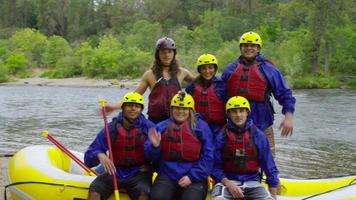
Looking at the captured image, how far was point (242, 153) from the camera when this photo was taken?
4.50 meters

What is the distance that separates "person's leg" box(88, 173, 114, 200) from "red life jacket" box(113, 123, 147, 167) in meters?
0.18

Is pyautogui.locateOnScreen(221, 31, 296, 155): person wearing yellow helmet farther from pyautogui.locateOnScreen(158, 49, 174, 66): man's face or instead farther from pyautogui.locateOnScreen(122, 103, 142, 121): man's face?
pyautogui.locateOnScreen(122, 103, 142, 121): man's face

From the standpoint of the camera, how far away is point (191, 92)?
505 cm

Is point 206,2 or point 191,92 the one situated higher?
point 206,2

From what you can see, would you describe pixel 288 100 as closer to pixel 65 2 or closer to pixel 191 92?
pixel 191 92

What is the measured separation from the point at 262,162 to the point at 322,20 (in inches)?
1255

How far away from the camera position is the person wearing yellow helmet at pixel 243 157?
4465 millimetres

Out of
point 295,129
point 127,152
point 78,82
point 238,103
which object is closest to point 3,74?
point 78,82

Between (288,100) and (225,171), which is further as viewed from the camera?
(288,100)

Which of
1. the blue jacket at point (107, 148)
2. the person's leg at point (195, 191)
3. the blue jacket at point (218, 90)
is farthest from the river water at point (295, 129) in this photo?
the person's leg at point (195, 191)

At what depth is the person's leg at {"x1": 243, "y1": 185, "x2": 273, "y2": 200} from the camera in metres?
4.37

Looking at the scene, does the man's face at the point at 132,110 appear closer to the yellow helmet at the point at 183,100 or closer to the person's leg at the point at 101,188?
the yellow helmet at the point at 183,100

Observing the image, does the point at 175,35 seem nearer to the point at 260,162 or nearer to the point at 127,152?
the point at 127,152

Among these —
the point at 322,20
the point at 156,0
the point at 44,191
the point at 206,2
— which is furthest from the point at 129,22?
the point at 44,191
